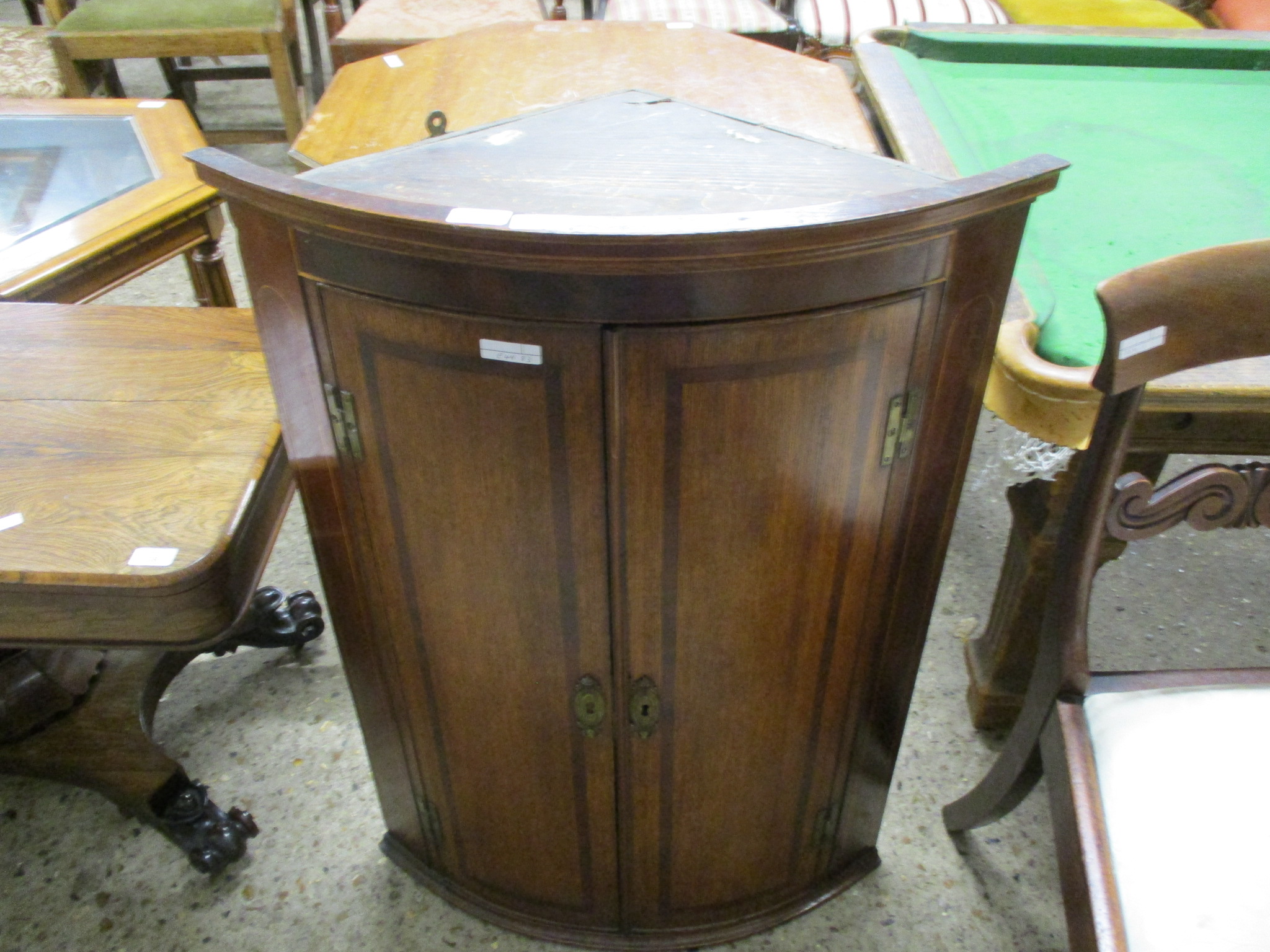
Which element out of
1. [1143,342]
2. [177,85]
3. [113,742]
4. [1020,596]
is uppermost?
[1143,342]

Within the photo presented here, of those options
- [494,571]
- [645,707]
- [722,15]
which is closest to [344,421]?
[494,571]

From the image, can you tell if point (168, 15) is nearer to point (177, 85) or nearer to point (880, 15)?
point (177, 85)

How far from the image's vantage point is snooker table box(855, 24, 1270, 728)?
1174 mm

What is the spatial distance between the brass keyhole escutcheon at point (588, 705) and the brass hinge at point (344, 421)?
1.17 feet

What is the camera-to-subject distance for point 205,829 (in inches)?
59.9

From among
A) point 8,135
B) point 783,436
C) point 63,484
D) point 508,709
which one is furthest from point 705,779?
point 8,135

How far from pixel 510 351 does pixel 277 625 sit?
51.2 inches

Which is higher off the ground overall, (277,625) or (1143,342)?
(1143,342)

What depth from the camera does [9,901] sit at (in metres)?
1.50

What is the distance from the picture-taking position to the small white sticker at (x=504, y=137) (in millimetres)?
1012

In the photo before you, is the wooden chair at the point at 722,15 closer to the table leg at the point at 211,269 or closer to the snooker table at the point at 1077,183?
the snooker table at the point at 1077,183

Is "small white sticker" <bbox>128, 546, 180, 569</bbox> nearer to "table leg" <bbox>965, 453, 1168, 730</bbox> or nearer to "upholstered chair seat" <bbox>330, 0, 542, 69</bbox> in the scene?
"table leg" <bbox>965, 453, 1168, 730</bbox>

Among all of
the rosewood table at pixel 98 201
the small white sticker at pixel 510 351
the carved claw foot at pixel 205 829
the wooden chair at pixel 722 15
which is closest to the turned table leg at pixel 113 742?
the carved claw foot at pixel 205 829

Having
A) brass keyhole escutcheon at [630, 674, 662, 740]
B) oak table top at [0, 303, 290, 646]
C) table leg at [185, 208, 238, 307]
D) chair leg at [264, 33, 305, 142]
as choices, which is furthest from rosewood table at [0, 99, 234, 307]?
brass keyhole escutcheon at [630, 674, 662, 740]
